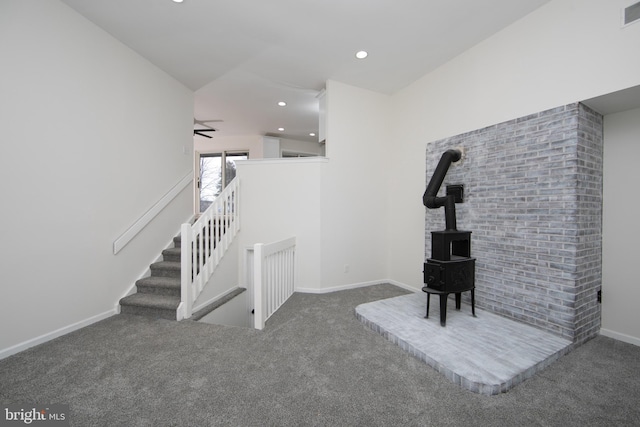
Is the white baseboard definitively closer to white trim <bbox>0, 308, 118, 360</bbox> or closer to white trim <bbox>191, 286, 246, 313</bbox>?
white trim <bbox>191, 286, 246, 313</bbox>

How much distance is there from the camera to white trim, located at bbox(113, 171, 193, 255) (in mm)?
3139

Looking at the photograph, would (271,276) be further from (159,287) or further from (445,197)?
(445,197)

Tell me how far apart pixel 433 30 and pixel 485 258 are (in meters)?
2.64

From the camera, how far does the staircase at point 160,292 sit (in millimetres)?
2990

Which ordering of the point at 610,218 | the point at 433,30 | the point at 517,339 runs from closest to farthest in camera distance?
the point at 517,339 < the point at 610,218 < the point at 433,30

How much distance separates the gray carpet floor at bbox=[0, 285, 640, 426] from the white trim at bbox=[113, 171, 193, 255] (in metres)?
1.00

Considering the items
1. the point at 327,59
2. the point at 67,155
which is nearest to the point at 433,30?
the point at 327,59

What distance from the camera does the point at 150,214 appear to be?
356 cm

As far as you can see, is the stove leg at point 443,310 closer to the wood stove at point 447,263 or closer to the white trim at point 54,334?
the wood stove at point 447,263

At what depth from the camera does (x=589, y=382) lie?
1.85 m

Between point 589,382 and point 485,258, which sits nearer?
point 589,382

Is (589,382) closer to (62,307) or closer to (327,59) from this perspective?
(327,59)

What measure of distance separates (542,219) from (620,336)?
1.30 m

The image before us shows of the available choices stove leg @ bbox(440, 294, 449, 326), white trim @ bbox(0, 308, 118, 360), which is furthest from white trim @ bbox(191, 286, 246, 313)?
stove leg @ bbox(440, 294, 449, 326)
